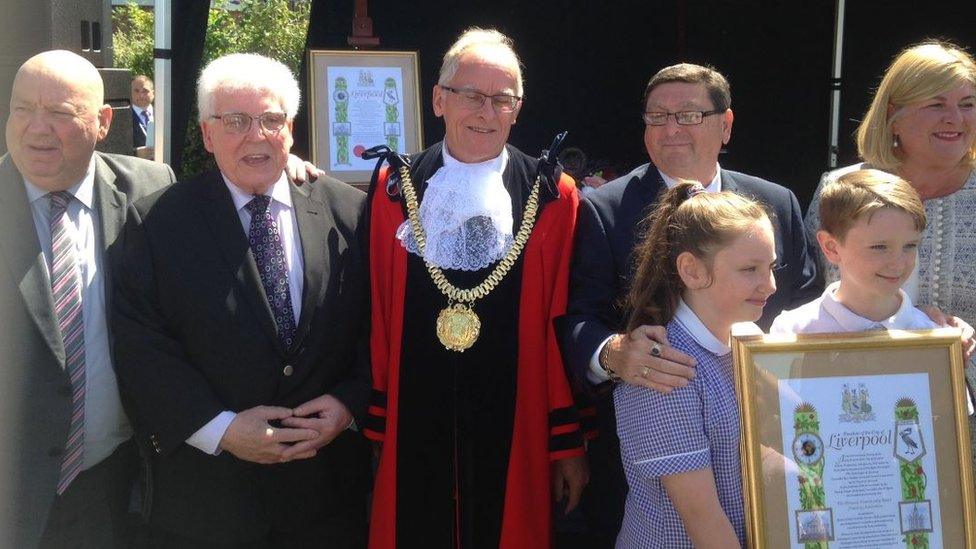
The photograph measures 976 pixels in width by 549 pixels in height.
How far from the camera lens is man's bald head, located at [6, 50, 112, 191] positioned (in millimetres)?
2504

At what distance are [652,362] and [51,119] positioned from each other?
167 cm

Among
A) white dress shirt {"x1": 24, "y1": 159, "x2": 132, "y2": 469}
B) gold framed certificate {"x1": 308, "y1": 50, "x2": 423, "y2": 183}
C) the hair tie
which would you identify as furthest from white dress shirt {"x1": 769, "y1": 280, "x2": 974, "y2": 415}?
gold framed certificate {"x1": 308, "y1": 50, "x2": 423, "y2": 183}

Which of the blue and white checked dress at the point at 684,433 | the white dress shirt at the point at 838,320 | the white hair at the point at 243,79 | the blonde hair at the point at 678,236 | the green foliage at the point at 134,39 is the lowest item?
the blue and white checked dress at the point at 684,433

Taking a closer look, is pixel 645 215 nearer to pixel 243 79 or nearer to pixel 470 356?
pixel 470 356

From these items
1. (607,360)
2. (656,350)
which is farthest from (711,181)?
(656,350)

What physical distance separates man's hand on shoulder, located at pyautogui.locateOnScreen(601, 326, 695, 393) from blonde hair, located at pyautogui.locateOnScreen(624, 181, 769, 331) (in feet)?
0.27

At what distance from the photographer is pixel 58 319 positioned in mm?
2490

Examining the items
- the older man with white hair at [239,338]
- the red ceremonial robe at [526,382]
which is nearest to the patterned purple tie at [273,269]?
the older man with white hair at [239,338]

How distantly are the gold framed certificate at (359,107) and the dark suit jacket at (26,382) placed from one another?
1927 mm

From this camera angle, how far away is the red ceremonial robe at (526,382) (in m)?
2.73

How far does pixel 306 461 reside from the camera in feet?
8.61

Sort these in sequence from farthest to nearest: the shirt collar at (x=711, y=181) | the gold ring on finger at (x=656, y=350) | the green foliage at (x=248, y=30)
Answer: the green foliage at (x=248, y=30)
the shirt collar at (x=711, y=181)
the gold ring on finger at (x=656, y=350)

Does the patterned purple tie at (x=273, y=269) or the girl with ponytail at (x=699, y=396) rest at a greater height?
the patterned purple tie at (x=273, y=269)

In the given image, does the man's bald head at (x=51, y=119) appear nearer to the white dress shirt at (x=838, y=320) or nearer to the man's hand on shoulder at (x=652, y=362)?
the man's hand on shoulder at (x=652, y=362)
